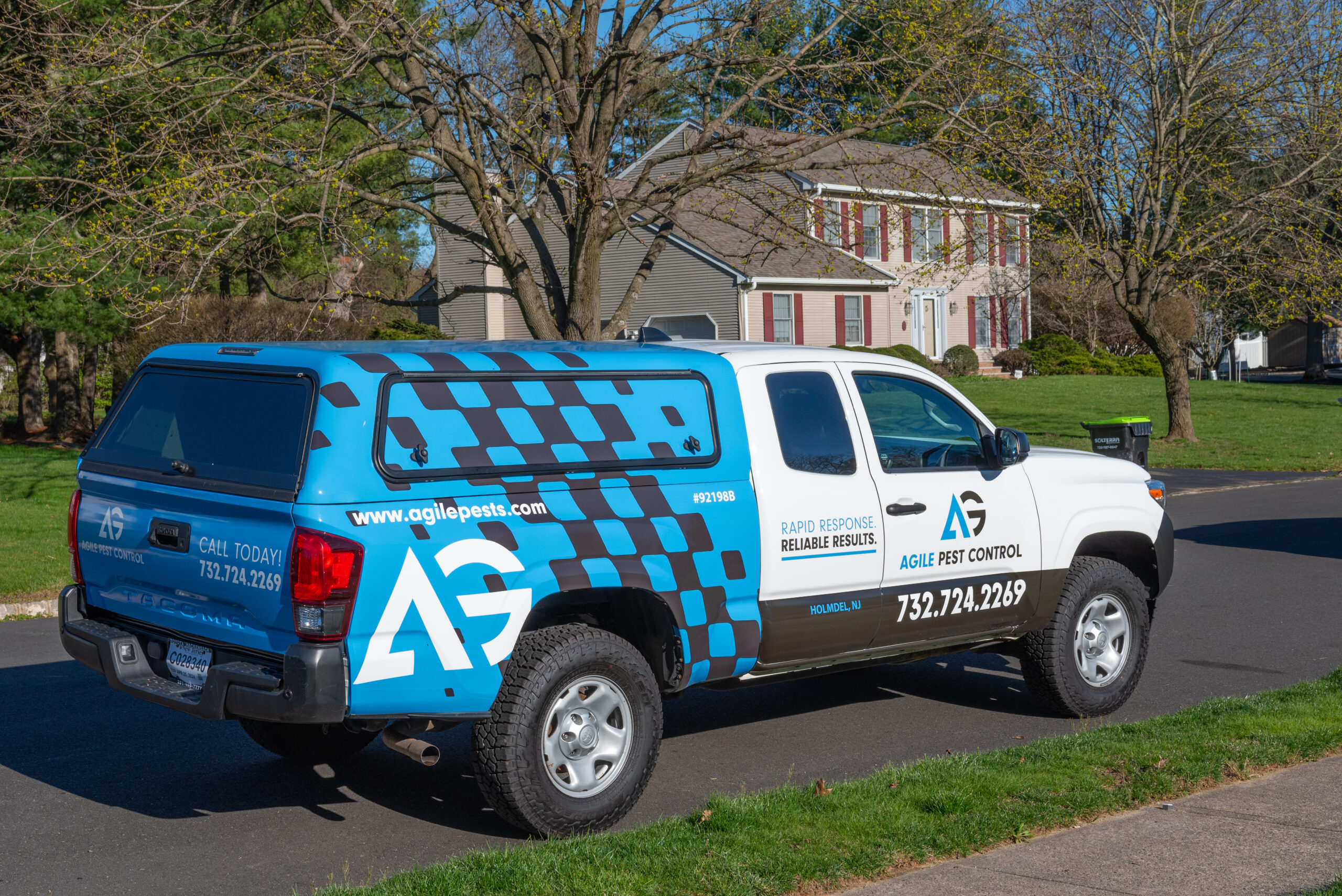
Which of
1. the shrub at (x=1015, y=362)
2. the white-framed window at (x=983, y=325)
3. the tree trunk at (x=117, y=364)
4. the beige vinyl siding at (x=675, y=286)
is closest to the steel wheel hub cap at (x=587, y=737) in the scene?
the tree trunk at (x=117, y=364)

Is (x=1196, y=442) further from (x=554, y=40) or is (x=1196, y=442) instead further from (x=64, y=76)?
(x=64, y=76)

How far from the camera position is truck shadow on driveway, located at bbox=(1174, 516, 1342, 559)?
1383cm

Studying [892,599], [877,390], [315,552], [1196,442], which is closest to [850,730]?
[892,599]

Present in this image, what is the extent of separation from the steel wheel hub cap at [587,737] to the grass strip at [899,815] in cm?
28

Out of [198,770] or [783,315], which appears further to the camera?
[783,315]

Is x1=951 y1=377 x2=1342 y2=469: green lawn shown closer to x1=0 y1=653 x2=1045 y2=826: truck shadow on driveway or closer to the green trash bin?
the green trash bin

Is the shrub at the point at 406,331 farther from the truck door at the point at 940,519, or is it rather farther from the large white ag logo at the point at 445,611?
the large white ag logo at the point at 445,611

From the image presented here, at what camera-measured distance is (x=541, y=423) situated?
216 inches

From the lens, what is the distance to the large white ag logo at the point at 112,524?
5605 mm

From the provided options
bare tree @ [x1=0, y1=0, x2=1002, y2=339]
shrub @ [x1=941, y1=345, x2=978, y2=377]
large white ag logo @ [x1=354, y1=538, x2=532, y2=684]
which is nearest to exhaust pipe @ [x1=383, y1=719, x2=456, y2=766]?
large white ag logo @ [x1=354, y1=538, x2=532, y2=684]

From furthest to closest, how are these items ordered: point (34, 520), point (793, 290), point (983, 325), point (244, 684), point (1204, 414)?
point (983, 325) → point (793, 290) → point (1204, 414) → point (34, 520) → point (244, 684)

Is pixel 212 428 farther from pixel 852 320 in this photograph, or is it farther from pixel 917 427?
pixel 852 320

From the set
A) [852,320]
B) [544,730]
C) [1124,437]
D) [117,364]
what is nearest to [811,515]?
[544,730]

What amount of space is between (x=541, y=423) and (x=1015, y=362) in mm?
41496
